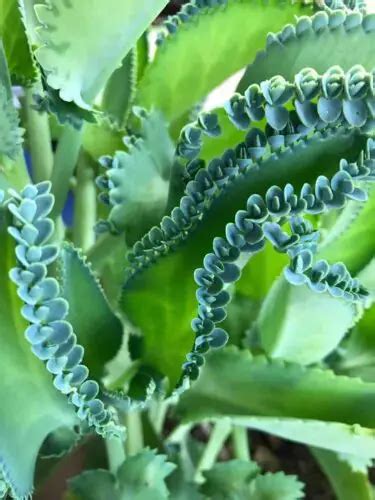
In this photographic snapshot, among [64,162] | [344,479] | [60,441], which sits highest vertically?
[64,162]

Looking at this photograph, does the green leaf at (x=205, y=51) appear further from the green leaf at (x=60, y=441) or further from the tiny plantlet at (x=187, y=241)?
the green leaf at (x=60, y=441)

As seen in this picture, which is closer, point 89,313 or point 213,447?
point 89,313

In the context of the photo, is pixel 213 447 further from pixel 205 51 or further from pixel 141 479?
pixel 205 51

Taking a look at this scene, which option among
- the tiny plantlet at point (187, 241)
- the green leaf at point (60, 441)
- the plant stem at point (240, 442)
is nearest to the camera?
the tiny plantlet at point (187, 241)

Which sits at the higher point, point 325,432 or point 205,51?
point 205,51

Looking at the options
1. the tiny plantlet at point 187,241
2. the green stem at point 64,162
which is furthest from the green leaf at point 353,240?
the green stem at point 64,162

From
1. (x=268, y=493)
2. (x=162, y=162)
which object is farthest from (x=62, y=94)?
(x=268, y=493)

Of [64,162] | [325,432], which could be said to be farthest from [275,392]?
[64,162]

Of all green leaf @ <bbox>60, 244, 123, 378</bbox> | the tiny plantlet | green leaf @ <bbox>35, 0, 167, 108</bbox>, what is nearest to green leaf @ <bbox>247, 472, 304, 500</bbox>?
the tiny plantlet
